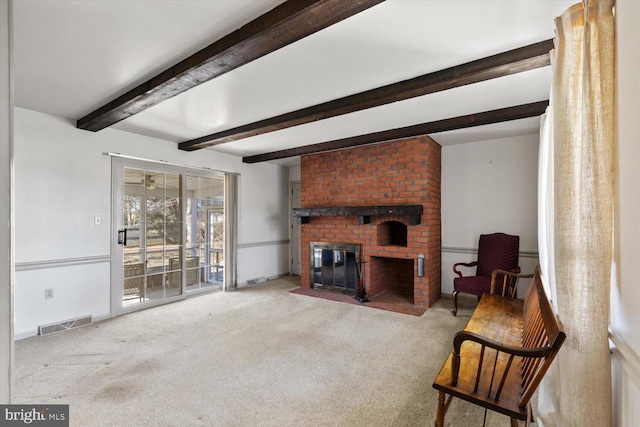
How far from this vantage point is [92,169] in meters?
3.53

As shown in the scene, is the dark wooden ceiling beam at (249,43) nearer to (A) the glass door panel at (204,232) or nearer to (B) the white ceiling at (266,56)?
(B) the white ceiling at (266,56)

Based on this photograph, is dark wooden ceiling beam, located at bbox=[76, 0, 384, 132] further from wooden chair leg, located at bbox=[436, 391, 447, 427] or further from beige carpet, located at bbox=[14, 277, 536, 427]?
beige carpet, located at bbox=[14, 277, 536, 427]

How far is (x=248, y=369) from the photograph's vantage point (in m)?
2.40

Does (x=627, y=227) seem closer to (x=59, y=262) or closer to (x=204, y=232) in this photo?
(x=59, y=262)

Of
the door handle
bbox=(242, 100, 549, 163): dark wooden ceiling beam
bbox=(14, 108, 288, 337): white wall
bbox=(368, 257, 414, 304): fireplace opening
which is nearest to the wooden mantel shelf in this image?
bbox=(368, 257, 414, 304): fireplace opening

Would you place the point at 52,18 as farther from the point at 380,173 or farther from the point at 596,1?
the point at 380,173

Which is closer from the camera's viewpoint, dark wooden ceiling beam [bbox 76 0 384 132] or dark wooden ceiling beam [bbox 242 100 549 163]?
dark wooden ceiling beam [bbox 76 0 384 132]

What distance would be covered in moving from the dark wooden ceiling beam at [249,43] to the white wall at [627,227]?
3.17 ft

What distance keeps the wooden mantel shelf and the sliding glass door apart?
152 centimetres

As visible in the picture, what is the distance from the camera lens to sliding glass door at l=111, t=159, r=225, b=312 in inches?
151

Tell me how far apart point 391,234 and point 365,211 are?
0.87 metres

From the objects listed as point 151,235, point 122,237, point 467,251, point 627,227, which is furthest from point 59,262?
point 467,251

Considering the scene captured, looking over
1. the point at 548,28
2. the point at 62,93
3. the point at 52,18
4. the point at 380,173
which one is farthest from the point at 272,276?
the point at 548,28

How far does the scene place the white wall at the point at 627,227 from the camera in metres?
0.93
